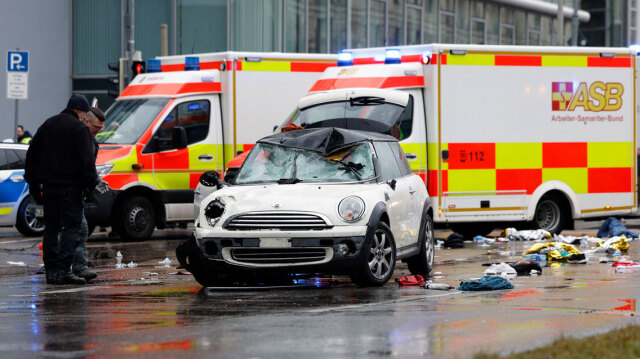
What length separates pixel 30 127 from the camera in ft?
104

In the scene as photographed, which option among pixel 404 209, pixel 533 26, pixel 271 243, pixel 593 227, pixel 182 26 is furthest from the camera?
pixel 533 26

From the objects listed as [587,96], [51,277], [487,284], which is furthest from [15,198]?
[487,284]

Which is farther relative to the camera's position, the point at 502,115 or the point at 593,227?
the point at 593,227

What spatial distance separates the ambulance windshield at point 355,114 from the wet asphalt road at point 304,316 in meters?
3.87

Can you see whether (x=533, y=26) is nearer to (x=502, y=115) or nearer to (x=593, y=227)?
(x=593, y=227)

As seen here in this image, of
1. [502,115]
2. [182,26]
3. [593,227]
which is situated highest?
[182,26]

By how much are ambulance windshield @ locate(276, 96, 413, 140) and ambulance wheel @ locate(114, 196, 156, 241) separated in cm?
280

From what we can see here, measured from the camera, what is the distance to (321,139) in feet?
37.9

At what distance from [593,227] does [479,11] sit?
68.4 ft

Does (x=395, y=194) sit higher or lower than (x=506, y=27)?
lower

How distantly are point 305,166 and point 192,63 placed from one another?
762 cm

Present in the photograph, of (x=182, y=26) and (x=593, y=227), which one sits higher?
(x=182, y=26)

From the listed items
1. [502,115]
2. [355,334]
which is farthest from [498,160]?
[355,334]

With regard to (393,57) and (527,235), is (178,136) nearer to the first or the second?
(393,57)
